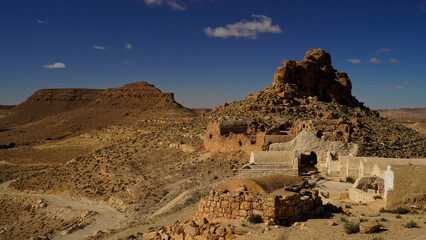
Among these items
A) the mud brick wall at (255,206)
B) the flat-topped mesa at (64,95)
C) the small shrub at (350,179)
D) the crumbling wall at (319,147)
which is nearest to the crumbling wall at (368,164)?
the small shrub at (350,179)

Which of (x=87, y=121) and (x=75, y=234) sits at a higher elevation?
(x=87, y=121)

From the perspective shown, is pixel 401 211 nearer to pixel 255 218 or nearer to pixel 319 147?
pixel 255 218

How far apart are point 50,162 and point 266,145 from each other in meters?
31.4

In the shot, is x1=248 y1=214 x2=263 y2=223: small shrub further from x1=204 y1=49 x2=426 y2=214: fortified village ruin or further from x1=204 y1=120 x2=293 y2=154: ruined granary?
x1=204 y1=120 x2=293 y2=154: ruined granary

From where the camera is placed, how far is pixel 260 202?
7.52 m

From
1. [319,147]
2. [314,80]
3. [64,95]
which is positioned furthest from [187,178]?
[64,95]

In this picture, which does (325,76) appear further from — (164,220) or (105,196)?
(164,220)

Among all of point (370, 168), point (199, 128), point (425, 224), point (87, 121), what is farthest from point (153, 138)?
point (87, 121)

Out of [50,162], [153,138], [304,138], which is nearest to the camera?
[304,138]

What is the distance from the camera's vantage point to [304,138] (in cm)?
1739

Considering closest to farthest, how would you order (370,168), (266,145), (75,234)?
(370,168) < (75,234) < (266,145)

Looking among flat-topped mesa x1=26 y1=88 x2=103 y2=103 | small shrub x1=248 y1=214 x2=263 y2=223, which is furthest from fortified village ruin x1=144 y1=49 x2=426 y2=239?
flat-topped mesa x1=26 y1=88 x2=103 y2=103

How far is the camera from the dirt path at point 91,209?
16031 millimetres

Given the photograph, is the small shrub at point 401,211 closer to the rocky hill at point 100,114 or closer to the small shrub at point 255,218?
the small shrub at point 255,218
